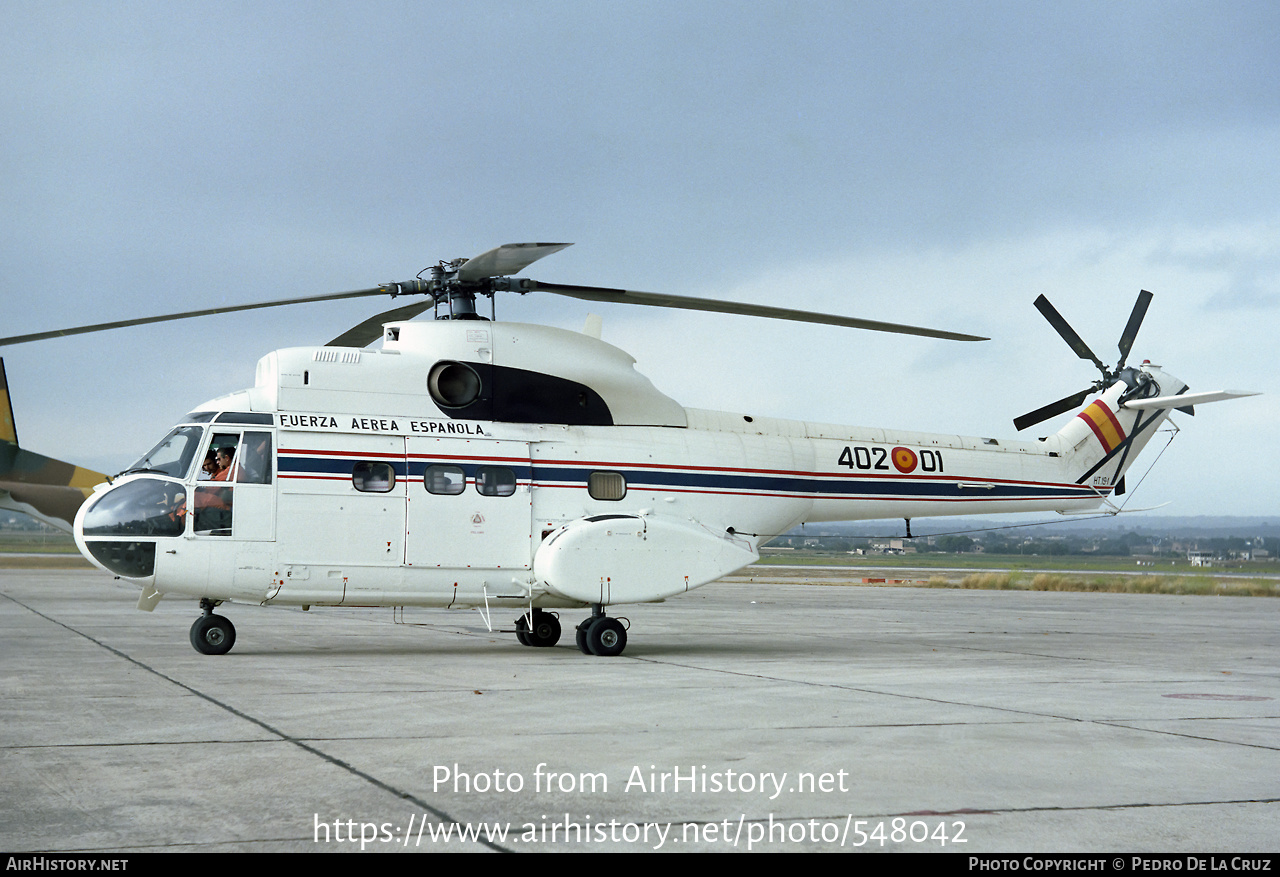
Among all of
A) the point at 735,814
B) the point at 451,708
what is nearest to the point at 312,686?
the point at 451,708

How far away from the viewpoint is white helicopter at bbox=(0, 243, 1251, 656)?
529 inches

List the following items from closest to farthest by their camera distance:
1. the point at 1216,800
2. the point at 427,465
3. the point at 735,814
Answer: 1. the point at 735,814
2. the point at 1216,800
3. the point at 427,465

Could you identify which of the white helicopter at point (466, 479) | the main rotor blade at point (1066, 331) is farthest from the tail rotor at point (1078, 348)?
the white helicopter at point (466, 479)

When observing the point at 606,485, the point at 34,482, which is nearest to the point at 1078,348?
the point at 606,485

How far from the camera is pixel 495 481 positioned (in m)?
14.6

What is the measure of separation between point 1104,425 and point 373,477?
12.7 metres

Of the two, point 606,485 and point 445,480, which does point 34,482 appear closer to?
point 445,480

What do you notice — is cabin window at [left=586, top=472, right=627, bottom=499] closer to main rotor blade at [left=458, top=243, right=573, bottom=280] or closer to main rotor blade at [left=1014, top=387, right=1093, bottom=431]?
main rotor blade at [left=458, top=243, right=573, bottom=280]

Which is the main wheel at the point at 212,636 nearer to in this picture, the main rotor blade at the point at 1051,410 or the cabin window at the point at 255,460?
the cabin window at the point at 255,460

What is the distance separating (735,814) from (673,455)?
33.1 feet

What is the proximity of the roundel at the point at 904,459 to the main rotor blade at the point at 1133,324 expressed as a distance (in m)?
5.82

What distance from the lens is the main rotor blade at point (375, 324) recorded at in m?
15.4

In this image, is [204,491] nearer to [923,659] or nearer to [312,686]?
[312,686]
